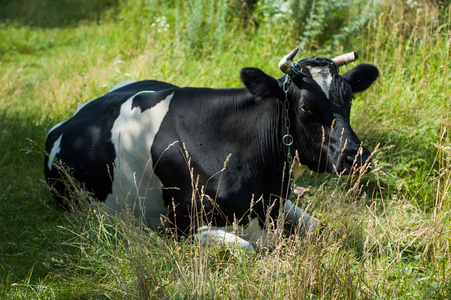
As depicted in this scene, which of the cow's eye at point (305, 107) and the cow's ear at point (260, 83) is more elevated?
the cow's ear at point (260, 83)

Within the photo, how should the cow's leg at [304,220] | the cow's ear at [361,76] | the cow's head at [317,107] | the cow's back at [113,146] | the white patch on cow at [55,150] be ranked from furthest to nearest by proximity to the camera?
the white patch on cow at [55,150] → the cow's back at [113,146] → the cow's ear at [361,76] → the cow's head at [317,107] → the cow's leg at [304,220]

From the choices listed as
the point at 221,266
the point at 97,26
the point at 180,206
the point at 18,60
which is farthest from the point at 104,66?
the point at 221,266

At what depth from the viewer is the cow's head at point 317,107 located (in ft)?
13.4

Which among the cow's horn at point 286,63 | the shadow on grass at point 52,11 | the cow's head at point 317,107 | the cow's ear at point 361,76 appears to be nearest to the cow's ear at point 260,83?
the cow's head at point 317,107

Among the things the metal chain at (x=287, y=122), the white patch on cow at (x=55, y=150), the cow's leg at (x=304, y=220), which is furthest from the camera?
the white patch on cow at (x=55, y=150)

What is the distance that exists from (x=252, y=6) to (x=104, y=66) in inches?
118

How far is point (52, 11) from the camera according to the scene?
16.5 meters

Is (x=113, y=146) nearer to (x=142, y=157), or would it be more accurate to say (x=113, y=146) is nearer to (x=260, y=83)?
(x=142, y=157)

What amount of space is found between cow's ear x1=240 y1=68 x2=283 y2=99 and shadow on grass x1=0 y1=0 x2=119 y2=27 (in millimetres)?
12000

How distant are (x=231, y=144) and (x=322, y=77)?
2.85 feet

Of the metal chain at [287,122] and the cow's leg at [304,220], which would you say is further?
the metal chain at [287,122]

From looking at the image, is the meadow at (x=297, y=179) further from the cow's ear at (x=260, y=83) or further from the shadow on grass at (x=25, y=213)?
the cow's ear at (x=260, y=83)

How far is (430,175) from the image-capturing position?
5691 mm

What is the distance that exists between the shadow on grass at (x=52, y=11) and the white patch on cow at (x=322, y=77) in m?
12.2
